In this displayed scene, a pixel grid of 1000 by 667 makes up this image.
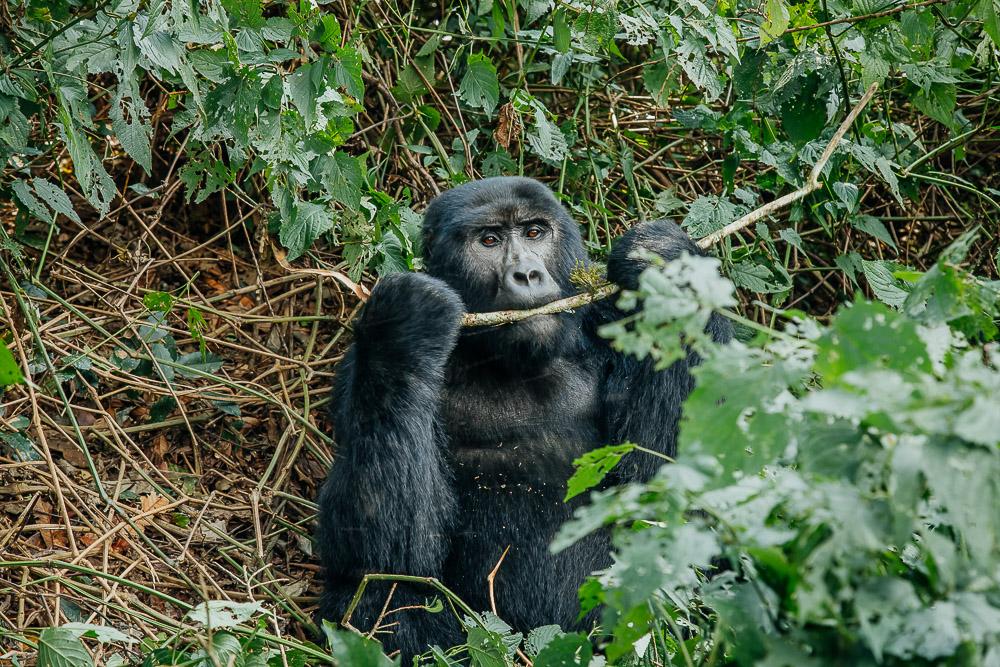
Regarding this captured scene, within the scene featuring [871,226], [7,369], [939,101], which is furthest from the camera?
[871,226]

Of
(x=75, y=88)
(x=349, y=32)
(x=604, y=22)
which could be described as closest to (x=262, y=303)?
(x=349, y=32)

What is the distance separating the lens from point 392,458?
3.49 metres

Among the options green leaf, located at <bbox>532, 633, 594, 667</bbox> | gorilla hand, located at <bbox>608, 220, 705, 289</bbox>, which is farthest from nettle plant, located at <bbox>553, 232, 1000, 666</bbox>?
gorilla hand, located at <bbox>608, 220, 705, 289</bbox>

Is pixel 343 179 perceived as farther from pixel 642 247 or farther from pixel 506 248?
pixel 642 247

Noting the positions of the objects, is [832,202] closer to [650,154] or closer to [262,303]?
[650,154]

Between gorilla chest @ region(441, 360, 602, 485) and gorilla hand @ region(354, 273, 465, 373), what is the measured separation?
0.30m

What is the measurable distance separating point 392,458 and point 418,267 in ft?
3.46

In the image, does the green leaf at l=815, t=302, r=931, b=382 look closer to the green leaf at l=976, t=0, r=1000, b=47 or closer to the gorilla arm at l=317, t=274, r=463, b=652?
the gorilla arm at l=317, t=274, r=463, b=652

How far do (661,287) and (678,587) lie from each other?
82cm

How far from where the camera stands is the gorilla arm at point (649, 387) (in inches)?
146

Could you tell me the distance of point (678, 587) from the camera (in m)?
2.10

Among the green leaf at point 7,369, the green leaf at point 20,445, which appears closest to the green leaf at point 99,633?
the green leaf at point 7,369

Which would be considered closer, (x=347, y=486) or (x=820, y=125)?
(x=347, y=486)

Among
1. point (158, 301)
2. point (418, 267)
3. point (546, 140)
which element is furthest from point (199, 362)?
point (546, 140)
